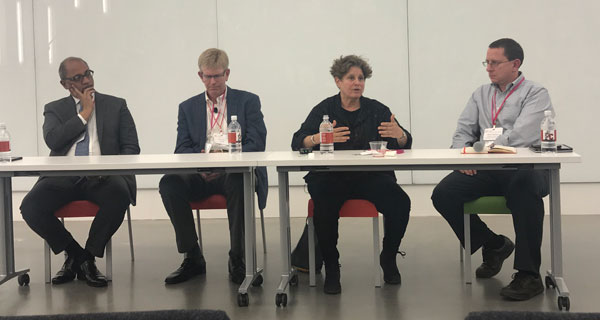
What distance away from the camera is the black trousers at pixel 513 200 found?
3.32 metres

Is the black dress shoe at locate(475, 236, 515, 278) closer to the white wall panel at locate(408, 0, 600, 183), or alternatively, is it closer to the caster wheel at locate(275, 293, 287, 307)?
the caster wheel at locate(275, 293, 287, 307)

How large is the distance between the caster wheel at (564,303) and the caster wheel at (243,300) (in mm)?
1441

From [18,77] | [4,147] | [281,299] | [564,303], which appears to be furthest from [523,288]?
[18,77]

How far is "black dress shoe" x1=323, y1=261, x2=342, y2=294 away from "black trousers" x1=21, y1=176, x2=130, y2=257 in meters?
1.19

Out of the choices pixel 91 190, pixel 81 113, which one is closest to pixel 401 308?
pixel 91 190

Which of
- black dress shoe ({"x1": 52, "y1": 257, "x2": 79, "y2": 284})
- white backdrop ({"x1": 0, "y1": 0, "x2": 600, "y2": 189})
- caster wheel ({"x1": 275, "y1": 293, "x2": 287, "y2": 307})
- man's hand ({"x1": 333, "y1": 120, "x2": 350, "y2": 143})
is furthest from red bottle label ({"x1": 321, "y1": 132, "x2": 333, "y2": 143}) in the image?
white backdrop ({"x1": 0, "y1": 0, "x2": 600, "y2": 189})

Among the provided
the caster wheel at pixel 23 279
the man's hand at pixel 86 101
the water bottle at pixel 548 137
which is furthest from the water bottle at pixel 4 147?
the water bottle at pixel 548 137

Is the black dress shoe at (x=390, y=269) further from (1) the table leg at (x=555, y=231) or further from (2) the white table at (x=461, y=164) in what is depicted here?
(1) the table leg at (x=555, y=231)

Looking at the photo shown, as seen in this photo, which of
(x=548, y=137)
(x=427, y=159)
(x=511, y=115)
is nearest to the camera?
(x=427, y=159)

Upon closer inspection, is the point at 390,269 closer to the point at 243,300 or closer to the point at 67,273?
the point at 243,300

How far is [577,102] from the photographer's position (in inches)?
221

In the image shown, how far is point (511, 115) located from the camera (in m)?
3.87

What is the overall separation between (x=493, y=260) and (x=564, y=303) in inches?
28.1

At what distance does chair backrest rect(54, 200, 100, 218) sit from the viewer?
3740 mm
